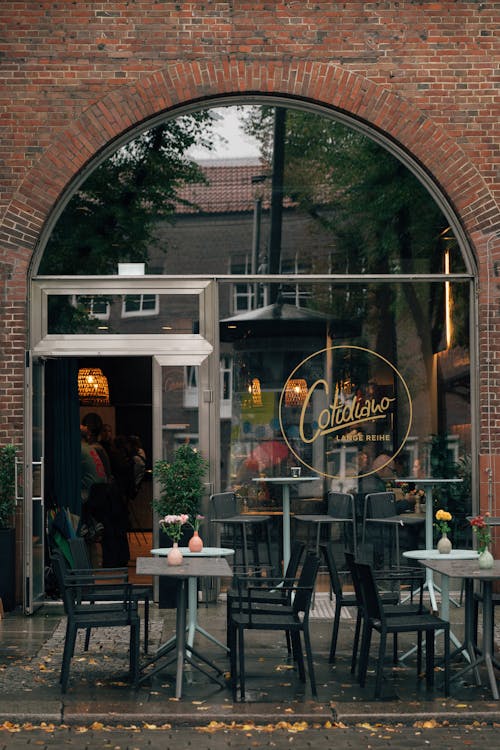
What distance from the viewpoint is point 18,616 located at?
11.3m

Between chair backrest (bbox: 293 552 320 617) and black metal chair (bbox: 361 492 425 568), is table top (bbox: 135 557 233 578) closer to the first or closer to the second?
chair backrest (bbox: 293 552 320 617)

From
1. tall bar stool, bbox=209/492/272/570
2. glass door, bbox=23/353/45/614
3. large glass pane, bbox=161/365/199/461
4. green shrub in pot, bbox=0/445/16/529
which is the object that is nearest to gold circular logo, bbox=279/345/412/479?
tall bar stool, bbox=209/492/272/570

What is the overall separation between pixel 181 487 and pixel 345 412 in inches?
73.5

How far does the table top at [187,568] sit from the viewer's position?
26.4 feet

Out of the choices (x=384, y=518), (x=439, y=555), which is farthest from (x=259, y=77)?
(x=439, y=555)

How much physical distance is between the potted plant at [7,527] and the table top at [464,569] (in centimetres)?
429

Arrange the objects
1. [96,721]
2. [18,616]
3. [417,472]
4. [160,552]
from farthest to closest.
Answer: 1. [417,472]
2. [18,616]
3. [160,552]
4. [96,721]

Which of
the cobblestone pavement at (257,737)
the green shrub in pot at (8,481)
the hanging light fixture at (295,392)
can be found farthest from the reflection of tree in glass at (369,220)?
the cobblestone pavement at (257,737)

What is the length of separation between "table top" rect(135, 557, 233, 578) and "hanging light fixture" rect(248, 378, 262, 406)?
131 inches

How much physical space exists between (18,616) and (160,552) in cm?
271

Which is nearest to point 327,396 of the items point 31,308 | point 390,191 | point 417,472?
point 417,472

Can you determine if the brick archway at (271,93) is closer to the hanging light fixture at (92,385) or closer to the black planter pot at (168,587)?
the black planter pot at (168,587)

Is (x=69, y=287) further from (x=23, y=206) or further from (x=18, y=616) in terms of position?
(x=18, y=616)

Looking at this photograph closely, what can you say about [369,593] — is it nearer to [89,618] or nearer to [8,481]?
[89,618]
